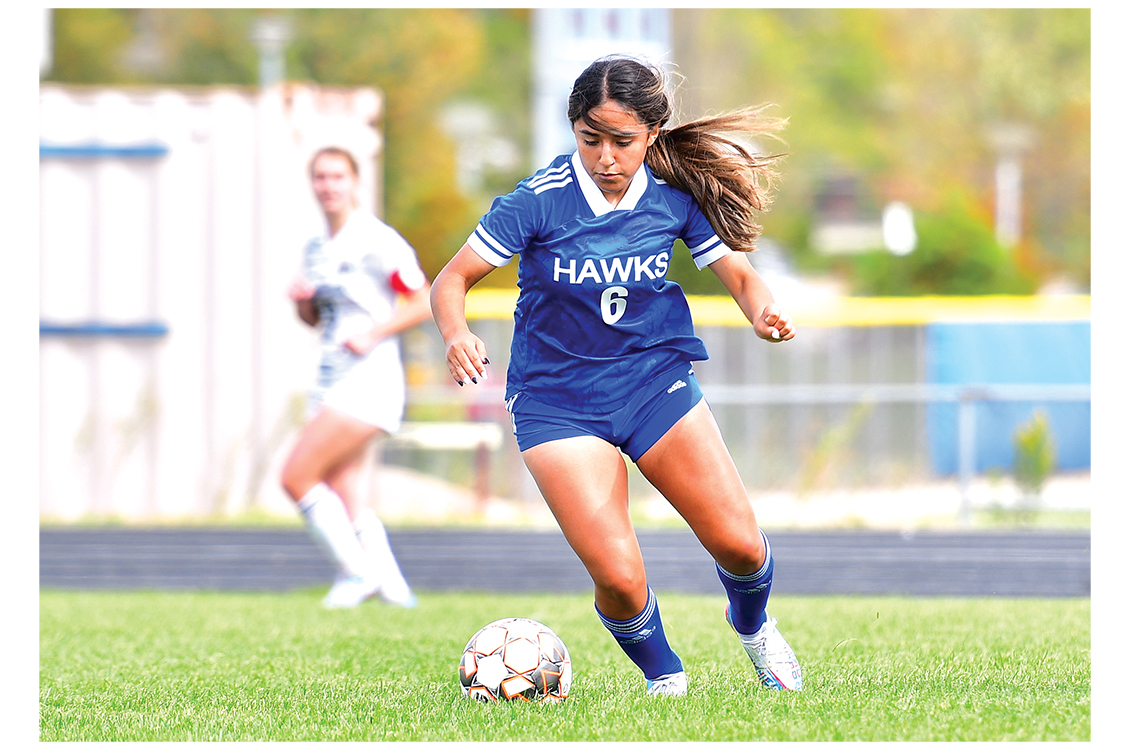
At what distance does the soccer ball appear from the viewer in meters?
4.59

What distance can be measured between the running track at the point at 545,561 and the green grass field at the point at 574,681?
48.7 inches

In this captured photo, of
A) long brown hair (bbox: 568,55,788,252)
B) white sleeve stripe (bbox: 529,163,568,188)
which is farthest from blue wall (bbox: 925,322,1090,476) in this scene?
white sleeve stripe (bbox: 529,163,568,188)

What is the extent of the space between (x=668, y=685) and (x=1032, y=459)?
30.0ft

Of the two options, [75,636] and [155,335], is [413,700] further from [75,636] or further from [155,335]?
[155,335]

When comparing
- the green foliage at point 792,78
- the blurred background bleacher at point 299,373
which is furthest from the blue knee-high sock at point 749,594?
the green foliage at point 792,78

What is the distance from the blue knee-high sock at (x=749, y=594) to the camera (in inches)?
185

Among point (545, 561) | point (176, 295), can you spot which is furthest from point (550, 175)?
point (176, 295)

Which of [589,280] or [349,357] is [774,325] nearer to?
[589,280]

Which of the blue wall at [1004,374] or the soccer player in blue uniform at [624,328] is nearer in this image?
the soccer player in blue uniform at [624,328]

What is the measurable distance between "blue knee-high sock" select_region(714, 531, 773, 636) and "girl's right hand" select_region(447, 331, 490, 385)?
111cm

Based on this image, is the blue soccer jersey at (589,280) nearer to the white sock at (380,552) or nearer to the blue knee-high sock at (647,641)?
the blue knee-high sock at (647,641)

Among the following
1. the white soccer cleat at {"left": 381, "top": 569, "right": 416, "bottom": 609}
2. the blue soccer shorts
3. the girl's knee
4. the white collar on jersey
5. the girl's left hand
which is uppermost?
the white collar on jersey

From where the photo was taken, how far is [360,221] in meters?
7.71

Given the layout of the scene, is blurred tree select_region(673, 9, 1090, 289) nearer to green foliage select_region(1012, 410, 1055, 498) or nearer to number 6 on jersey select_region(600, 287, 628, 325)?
green foliage select_region(1012, 410, 1055, 498)
